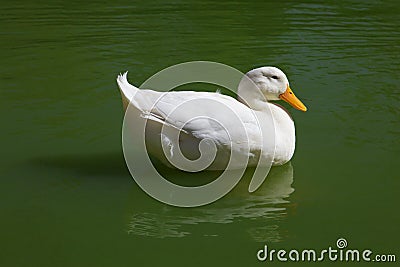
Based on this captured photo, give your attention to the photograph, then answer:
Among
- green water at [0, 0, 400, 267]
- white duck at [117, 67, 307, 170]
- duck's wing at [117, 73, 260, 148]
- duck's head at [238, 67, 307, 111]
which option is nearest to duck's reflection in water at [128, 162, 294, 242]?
green water at [0, 0, 400, 267]

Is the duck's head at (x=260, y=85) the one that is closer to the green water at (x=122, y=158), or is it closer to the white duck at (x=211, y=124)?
the white duck at (x=211, y=124)

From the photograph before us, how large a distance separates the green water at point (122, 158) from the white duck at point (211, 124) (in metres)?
0.23

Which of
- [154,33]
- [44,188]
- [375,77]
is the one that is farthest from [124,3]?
[44,188]

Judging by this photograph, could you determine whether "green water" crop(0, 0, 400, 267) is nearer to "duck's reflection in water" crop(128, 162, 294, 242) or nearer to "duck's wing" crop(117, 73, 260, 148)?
"duck's reflection in water" crop(128, 162, 294, 242)

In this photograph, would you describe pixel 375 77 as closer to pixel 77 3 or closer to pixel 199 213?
pixel 199 213

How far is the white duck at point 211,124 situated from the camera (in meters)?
4.74

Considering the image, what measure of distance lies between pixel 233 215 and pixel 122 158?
1.20 metres

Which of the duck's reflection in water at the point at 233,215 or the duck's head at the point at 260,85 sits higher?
the duck's head at the point at 260,85

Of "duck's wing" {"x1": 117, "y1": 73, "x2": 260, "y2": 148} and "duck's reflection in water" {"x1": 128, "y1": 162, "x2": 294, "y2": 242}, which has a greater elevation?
"duck's wing" {"x1": 117, "y1": 73, "x2": 260, "y2": 148}

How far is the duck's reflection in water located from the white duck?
0.82ft

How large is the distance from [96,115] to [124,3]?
5146mm

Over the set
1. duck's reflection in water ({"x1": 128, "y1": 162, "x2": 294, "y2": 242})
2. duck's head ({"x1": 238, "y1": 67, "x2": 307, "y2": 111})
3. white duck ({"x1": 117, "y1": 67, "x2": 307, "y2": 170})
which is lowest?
duck's reflection in water ({"x1": 128, "y1": 162, "x2": 294, "y2": 242})

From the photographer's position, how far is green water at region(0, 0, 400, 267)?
421 centimetres

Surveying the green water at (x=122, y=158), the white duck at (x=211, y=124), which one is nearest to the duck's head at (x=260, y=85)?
the white duck at (x=211, y=124)
